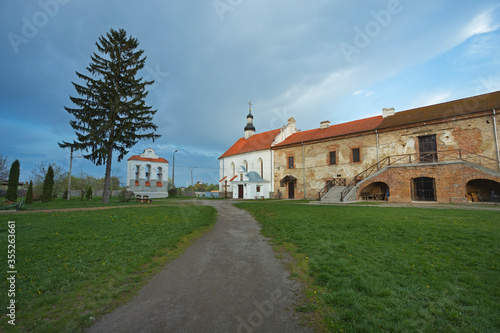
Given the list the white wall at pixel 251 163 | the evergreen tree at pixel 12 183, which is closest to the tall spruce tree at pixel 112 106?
the evergreen tree at pixel 12 183

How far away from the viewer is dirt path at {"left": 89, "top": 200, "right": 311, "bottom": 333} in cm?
302

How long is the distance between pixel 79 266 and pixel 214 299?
131 inches

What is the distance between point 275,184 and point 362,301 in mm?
30131

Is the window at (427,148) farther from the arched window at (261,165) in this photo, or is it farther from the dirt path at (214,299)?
the dirt path at (214,299)

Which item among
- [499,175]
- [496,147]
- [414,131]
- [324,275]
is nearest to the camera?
[324,275]

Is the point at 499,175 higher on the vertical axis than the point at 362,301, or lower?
higher

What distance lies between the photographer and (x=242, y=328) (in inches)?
116

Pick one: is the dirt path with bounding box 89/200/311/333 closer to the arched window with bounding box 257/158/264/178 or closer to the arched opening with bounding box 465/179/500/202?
the arched opening with bounding box 465/179/500/202

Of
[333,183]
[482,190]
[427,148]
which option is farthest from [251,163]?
[482,190]

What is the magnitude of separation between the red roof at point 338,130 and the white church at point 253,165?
2.92 metres

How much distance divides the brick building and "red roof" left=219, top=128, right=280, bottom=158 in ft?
21.6

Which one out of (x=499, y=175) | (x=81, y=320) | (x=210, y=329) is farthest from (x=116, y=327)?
(x=499, y=175)

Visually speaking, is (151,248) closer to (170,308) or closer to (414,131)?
(170,308)

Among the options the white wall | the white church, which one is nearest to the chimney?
the white church
